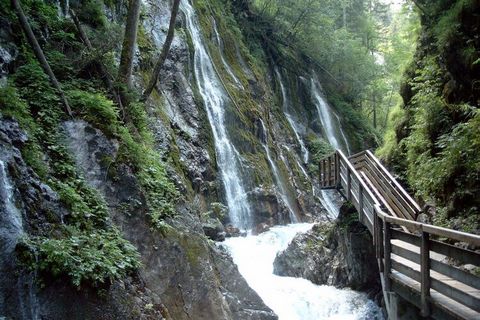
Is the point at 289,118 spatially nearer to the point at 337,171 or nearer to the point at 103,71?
the point at 337,171

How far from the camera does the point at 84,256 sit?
15.6 ft

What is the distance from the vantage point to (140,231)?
6488mm

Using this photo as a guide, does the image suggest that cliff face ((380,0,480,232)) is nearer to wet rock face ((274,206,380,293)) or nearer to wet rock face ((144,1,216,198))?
wet rock face ((274,206,380,293))

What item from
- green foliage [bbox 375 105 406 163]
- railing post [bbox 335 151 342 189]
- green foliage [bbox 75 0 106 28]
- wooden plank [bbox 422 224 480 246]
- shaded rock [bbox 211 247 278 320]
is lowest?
shaded rock [bbox 211 247 278 320]

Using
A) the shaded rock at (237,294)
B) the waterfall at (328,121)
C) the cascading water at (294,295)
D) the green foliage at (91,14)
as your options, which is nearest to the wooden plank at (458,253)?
the shaded rock at (237,294)

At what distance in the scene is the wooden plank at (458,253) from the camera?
13.5 feet

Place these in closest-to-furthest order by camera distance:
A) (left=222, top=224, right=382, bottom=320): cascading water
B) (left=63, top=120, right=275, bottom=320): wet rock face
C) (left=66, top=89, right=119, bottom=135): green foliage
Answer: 1. (left=63, top=120, right=275, bottom=320): wet rock face
2. (left=66, top=89, right=119, bottom=135): green foliage
3. (left=222, top=224, right=382, bottom=320): cascading water

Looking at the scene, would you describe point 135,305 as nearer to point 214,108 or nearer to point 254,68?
point 214,108

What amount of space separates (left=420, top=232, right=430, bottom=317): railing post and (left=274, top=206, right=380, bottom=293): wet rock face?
5403 millimetres

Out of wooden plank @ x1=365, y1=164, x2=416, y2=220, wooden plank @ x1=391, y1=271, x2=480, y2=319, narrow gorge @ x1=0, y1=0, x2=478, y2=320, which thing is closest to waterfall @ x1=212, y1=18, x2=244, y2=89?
narrow gorge @ x1=0, y1=0, x2=478, y2=320

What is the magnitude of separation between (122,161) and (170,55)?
988 cm

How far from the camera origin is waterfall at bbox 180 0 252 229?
1492 cm

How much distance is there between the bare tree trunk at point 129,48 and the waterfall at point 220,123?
6656 mm

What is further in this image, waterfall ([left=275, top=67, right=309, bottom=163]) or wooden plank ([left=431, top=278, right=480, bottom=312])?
waterfall ([left=275, top=67, right=309, bottom=163])
